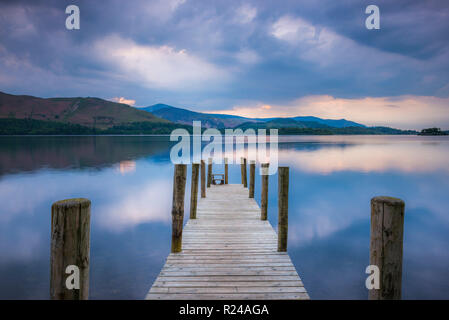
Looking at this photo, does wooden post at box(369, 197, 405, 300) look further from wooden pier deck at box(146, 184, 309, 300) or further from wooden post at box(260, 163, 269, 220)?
wooden post at box(260, 163, 269, 220)

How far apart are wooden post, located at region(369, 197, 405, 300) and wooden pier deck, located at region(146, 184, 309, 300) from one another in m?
1.64

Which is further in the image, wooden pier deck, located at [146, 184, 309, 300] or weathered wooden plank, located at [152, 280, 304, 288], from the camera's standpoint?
weathered wooden plank, located at [152, 280, 304, 288]

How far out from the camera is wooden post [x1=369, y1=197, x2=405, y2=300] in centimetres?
303

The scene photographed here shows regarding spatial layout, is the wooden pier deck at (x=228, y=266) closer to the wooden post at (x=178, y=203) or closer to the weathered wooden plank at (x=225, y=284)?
the weathered wooden plank at (x=225, y=284)

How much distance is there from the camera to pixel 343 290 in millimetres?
7082

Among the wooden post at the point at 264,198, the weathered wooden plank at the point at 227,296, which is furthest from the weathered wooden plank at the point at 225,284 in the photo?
the wooden post at the point at 264,198

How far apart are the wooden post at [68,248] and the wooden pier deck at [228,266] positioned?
165 centimetres

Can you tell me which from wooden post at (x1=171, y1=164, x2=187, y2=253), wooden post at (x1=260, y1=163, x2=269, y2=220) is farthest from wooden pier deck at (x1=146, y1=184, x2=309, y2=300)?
wooden post at (x1=260, y1=163, x2=269, y2=220)

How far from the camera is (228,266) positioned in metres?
5.36

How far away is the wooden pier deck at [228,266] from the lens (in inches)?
175

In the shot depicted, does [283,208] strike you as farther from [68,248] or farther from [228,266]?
[68,248]

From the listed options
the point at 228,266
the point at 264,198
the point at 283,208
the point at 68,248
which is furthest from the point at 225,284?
the point at 264,198
